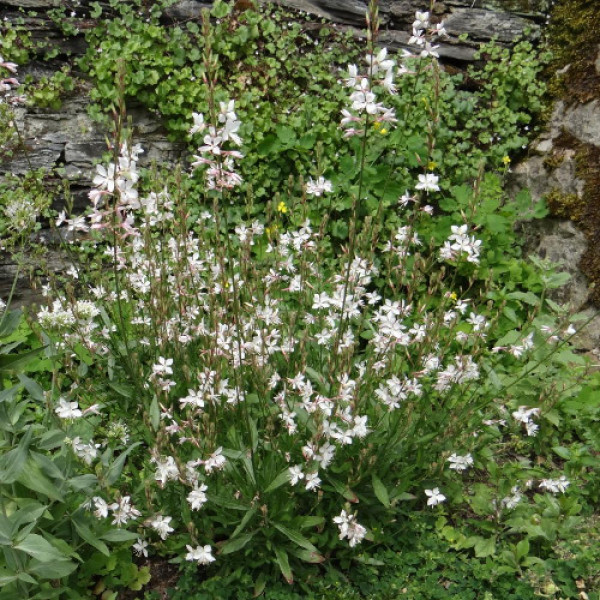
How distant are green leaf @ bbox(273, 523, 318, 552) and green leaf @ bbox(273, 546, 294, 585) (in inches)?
3.3

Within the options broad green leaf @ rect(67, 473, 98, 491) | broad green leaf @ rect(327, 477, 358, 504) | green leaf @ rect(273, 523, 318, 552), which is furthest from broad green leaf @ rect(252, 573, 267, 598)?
broad green leaf @ rect(67, 473, 98, 491)

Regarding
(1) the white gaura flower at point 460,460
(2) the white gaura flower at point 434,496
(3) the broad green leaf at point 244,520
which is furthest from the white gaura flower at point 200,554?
(1) the white gaura flower at point 460,460

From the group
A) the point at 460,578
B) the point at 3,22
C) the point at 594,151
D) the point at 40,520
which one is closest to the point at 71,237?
the point at 3,22

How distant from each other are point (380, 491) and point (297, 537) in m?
0.40

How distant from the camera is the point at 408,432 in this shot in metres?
2.94

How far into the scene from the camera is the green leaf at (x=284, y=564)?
8.03 feet

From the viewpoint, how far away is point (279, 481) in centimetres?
245

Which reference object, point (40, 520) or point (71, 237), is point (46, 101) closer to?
point (71, 237)

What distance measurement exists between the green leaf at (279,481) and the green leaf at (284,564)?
0.28 meters

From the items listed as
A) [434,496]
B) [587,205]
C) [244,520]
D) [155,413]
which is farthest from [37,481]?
[587,205]

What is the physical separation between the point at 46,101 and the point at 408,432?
12.3ft

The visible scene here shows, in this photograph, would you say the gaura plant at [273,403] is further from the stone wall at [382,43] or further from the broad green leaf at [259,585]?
the stone wall at [382,43]

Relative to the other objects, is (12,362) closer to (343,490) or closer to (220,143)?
(220,143)

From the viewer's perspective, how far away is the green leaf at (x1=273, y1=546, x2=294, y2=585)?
2.45 metres
